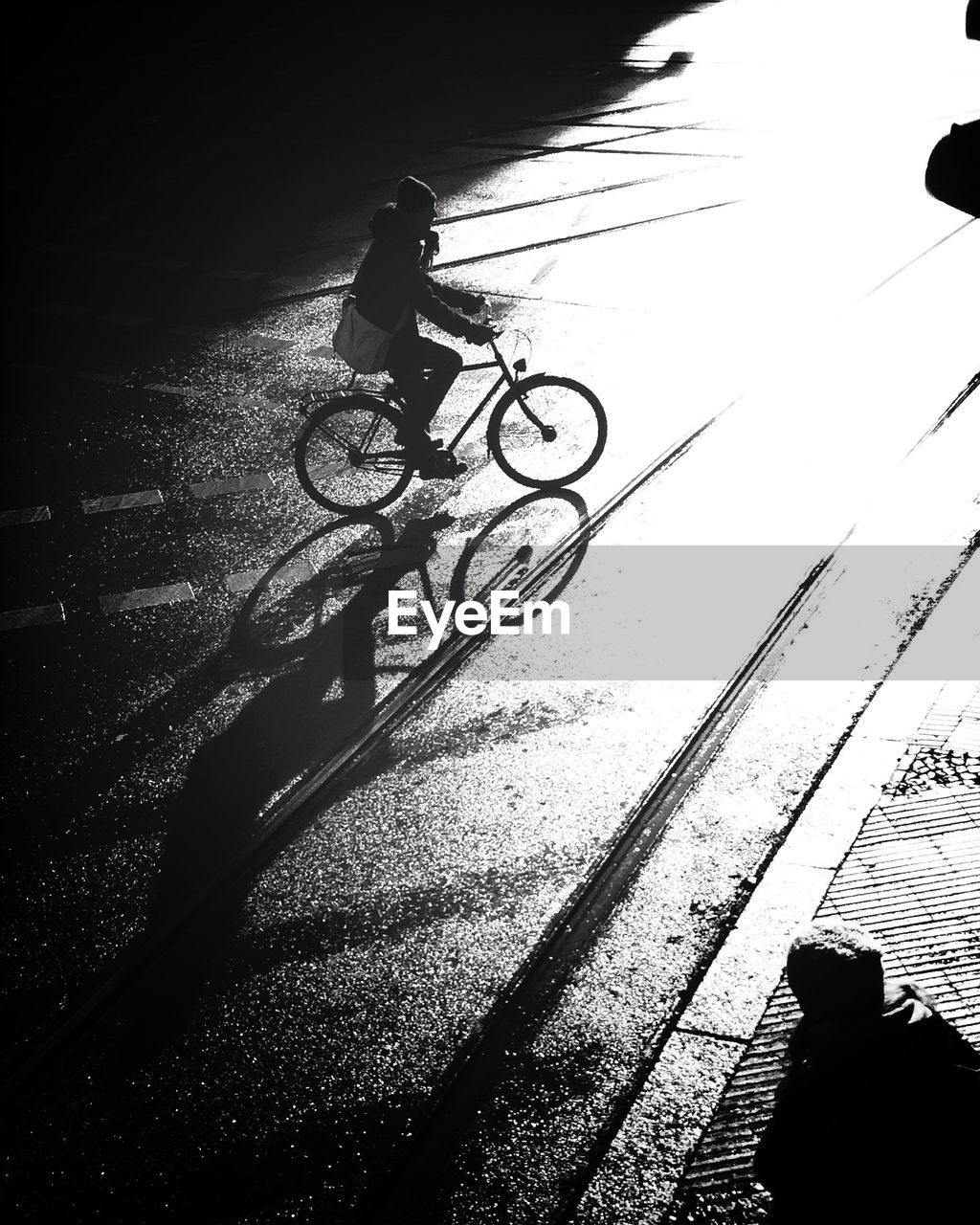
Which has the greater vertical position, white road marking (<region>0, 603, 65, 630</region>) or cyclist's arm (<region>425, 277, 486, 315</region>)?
cyclist's arm (<region>425, 277, 486, 315</region>)

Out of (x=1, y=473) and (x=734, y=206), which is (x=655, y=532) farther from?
(x=734, y=206)

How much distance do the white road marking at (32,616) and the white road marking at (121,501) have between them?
1.32 metres

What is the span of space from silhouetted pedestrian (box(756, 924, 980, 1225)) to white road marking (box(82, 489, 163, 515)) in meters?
7.18

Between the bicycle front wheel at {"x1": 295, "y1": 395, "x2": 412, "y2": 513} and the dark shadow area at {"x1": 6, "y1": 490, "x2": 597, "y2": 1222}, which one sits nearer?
the dark shadow area at {"x1": 6, "y1": 490, "x2": 597, "y2": 1222}

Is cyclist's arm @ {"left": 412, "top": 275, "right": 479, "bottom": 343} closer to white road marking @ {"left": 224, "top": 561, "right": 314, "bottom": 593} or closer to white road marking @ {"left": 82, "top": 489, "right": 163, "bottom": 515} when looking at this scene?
white road marking @ {"left": 224, "top": 561, "right": 314, "bottom": 593}

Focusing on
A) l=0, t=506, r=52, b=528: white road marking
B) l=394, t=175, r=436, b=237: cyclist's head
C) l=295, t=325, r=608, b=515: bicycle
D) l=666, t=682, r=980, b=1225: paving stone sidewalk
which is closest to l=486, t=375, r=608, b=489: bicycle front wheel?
l=295, t=325, r=608, b=515: bicycle

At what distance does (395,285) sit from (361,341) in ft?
1.40

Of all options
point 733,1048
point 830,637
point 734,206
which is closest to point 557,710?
point 830,637

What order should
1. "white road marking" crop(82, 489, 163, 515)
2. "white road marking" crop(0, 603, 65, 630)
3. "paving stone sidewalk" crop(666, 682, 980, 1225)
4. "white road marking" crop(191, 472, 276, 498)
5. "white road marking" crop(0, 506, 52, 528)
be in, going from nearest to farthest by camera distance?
"paving stone sidewalk" crop(666, 682, 980, 1225) < "white road marking" crop(0, 603, 65, 630) < "white road marking" crop(0, 506, 52, 528) < "white road marking" crop(82, 489, 163, 515) < "white road marking" crop(191, 472, 276, 498)

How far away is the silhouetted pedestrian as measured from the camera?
2.88 m

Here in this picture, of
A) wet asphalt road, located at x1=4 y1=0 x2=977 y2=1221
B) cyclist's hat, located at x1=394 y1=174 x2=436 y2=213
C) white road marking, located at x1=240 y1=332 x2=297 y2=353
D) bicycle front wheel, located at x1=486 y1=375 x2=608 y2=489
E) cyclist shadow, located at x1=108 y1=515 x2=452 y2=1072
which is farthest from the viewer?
white road marking, located at x1=240 y1=332 x2=297 y2=353

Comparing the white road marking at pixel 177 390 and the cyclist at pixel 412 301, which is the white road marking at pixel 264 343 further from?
the cyclist at pixel 412 301

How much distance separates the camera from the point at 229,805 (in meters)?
6.21

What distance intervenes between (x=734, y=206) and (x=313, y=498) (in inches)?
333
